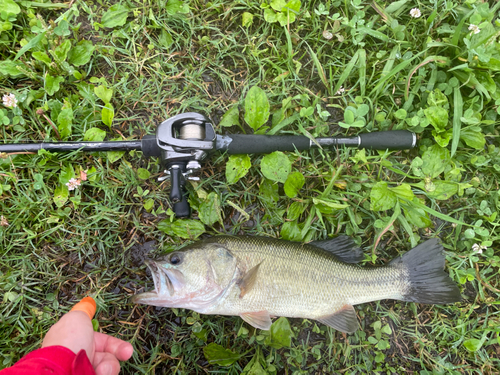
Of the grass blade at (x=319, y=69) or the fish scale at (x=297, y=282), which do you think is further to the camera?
the grass blade at (x=319, y=69)

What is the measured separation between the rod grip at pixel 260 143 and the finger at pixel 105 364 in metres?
1.91

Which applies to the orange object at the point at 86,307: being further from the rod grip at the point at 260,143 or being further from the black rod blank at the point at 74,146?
the rod grip at the point at 260,143

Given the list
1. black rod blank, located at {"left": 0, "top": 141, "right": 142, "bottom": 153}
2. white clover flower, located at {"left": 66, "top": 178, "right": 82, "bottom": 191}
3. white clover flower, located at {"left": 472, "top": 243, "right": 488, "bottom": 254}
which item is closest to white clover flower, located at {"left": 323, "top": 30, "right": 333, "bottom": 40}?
black rod blank, located at {"left": 0, "top": 141, "right": 142, "bottom": 153}

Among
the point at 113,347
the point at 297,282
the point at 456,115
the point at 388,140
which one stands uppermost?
the point at 456,115

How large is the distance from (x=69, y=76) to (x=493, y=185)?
4.37 m

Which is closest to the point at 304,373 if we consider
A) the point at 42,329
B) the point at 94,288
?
the point at 94,288

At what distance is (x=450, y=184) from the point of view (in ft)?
10.2

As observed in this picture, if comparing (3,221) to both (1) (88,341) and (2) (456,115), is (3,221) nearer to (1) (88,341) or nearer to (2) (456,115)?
(1) (88,341)

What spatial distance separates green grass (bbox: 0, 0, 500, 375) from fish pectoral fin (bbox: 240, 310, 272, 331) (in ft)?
1.19

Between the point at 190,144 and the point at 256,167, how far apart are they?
2.71 ft

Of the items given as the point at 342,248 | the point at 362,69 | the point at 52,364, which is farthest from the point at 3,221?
the point at 362,69

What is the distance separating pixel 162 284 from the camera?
2598 millimetres

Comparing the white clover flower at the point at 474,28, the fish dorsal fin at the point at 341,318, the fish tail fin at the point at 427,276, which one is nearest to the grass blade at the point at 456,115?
the white clover flower at the point at 474,28

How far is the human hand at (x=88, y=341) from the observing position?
2.32m
